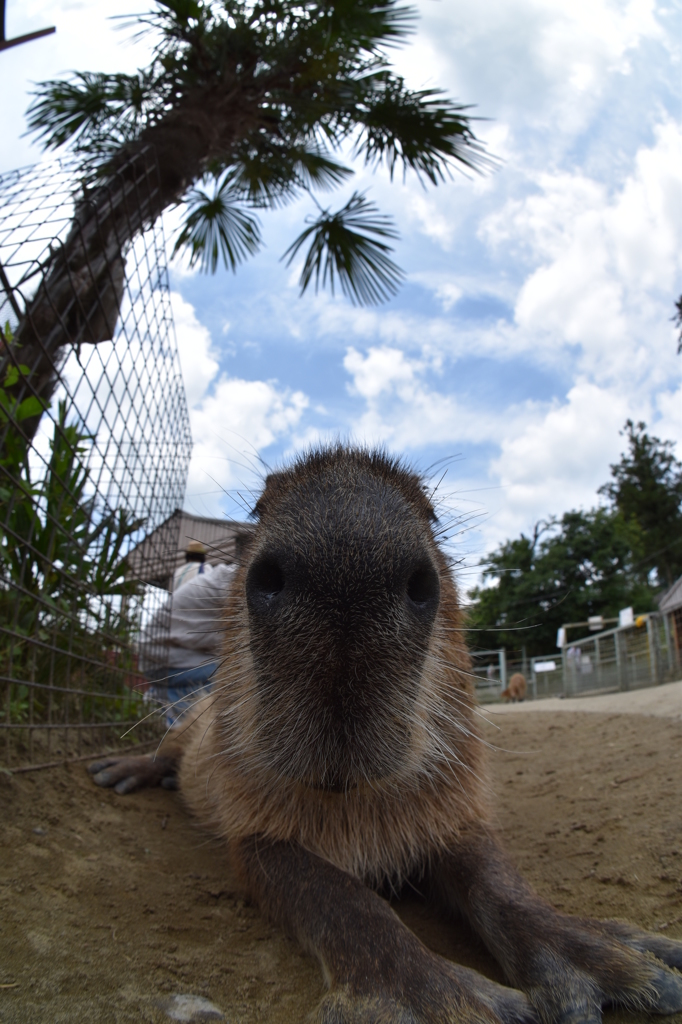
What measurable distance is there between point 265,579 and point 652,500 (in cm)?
4554

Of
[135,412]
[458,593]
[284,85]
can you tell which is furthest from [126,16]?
[458,593]

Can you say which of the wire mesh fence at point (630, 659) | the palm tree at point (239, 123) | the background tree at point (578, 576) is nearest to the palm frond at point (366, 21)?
the palm tree at point (239, 123)

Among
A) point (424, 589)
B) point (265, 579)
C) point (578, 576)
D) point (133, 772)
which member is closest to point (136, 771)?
point (133, 772)

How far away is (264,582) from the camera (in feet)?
3.95

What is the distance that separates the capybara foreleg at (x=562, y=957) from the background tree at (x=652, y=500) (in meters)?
41.6

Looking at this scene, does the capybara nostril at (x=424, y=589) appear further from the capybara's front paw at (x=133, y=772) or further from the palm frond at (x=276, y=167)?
the palm frond at (x=276, y=167)

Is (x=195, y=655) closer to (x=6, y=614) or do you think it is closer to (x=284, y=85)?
(x=6, y=614)

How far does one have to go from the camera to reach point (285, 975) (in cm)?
142

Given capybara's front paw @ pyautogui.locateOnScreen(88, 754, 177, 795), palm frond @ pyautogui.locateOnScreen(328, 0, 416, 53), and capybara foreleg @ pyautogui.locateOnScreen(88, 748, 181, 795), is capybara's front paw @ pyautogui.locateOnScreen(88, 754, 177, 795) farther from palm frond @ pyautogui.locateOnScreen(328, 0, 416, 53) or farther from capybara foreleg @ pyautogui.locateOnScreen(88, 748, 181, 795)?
palm frond @ pyautogui.locateOnScreen(328, 0, 416, 53)

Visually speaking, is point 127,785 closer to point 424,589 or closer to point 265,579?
point 265,579

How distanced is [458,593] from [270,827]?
0.91 meters

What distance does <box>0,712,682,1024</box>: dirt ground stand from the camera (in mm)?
1243

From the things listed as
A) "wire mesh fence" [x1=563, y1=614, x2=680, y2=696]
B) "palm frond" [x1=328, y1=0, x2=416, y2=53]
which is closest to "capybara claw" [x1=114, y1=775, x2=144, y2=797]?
"palm frond" [x1=328, y1=0, x2=416, y2=53]

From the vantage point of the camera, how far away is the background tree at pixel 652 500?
39344mm
